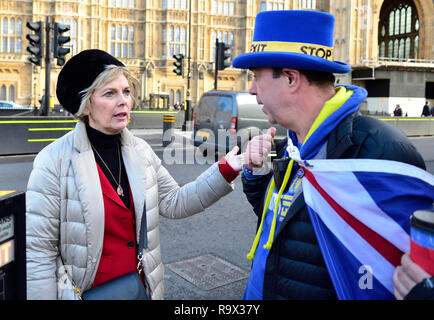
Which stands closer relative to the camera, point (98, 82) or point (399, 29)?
point (98, 82)

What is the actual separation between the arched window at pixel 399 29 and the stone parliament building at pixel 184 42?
5510mm

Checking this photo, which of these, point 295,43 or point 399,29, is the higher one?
point 399,29

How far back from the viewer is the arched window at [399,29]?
4916 centimetres

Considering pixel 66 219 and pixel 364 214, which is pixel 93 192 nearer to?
pixel 66 219

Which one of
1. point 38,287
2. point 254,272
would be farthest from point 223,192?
point 38,287

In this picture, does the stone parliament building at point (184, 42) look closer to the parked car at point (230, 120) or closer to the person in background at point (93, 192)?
the parked car at point (230, 120)

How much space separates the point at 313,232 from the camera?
57.1 inches

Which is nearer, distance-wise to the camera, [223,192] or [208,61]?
[223,192]

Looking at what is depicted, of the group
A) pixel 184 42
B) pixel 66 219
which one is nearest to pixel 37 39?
pixel 66 219

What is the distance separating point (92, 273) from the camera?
1894 mm

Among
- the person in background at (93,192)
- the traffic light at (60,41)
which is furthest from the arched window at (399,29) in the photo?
the person in background at (93,192)

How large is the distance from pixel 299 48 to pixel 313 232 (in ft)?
2.13
